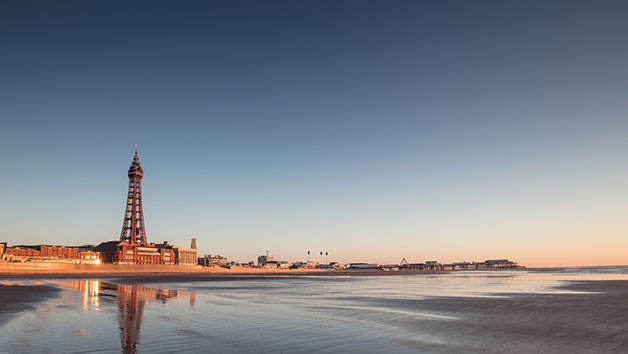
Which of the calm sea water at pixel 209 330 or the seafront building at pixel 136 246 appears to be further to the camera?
the seafront building at pixel 136 246

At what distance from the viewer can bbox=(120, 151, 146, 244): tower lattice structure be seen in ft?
546

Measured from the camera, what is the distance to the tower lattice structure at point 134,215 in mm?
166375

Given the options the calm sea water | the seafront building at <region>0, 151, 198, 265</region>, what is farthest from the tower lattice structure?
the calm sea water

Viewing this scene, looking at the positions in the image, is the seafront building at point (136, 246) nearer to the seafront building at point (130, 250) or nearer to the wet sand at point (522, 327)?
the seafront building at point (130, 250)

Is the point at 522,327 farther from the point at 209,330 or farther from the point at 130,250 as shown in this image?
the point at 130,250

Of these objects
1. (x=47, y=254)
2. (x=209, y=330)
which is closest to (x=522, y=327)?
(x=209, y=330)

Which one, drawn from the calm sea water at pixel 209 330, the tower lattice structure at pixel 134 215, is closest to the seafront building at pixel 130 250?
the tower lattice structure at pixel 134 215

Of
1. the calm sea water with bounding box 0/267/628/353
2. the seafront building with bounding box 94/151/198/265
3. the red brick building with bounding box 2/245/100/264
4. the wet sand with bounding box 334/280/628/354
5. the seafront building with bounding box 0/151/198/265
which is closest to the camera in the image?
the calm sea water with bounding box 0/267/628/353

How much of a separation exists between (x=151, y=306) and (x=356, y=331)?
11554 mm

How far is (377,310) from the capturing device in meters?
19.1

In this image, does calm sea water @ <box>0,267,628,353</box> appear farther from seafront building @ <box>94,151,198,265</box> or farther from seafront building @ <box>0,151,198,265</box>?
seafront building @ <box>94,151,198,265</box>

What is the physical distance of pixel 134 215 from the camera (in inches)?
6634

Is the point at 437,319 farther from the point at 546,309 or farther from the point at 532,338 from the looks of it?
the point at 546,309

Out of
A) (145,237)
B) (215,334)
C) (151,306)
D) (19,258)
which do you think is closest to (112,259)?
(145,237)
